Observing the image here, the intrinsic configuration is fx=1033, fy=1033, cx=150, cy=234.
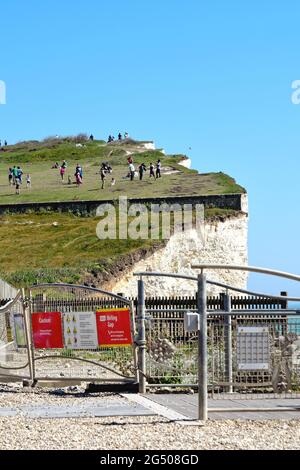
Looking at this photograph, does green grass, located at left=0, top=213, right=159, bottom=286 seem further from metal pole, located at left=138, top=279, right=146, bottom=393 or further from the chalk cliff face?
metal pole, located at left=138, top=279, right=146, bottom=393

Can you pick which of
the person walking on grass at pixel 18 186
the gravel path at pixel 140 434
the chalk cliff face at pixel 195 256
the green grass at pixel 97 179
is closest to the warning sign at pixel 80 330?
the gravel path at pixel 140 434

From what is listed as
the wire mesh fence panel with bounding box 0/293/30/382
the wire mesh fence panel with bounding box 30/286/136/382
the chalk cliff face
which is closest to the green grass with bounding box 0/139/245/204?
the chalk cliff face

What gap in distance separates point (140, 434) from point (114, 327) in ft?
18.4

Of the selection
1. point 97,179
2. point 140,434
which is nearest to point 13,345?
point 140,434

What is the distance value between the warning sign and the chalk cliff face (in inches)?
1222

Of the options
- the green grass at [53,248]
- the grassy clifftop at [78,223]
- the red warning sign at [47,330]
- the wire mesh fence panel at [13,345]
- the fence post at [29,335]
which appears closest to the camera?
the red warning sign at [47,330]

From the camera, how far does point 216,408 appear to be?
1419 cm

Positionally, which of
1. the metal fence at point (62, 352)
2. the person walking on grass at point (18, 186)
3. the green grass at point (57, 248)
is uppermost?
the person walking on grass at point (18, 186)

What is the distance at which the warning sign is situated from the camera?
709 inches

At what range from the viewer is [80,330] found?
1812cm

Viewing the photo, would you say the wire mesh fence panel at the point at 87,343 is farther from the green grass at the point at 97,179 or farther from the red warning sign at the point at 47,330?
the green grass at the point at 97,179

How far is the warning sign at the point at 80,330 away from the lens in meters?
18.0

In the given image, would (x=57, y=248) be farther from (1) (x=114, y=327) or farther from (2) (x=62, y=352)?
(1) (x=114, y=327)

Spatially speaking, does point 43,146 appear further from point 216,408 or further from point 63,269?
point 216,408
